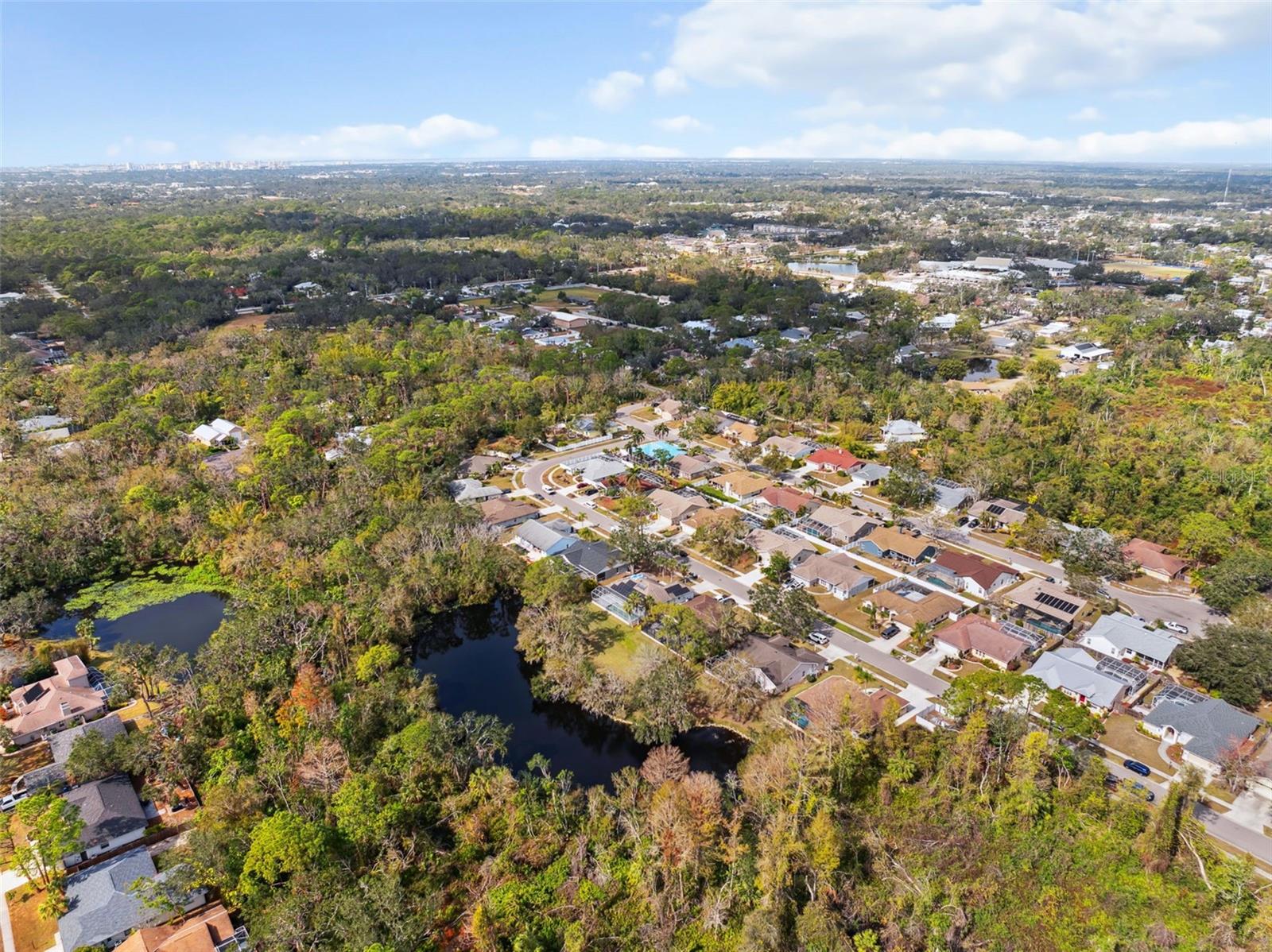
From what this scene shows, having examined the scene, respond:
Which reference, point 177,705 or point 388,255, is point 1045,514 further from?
point 388,255

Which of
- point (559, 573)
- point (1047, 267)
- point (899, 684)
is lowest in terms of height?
point (899, 684)

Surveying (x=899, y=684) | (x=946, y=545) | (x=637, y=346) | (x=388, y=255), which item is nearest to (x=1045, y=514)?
(x=946, y=545)

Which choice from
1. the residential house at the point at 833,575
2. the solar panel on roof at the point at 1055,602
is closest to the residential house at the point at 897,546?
the residential house at the point at 833,575

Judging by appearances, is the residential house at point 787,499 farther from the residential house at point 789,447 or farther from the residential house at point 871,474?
the residential house at point 789,447

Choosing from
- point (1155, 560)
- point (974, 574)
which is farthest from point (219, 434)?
point (1155, 560)

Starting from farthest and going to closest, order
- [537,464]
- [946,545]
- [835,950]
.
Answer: [537,464]
[946,545]
[835,950]

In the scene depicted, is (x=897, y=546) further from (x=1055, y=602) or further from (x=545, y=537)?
(x=545, y=537)
